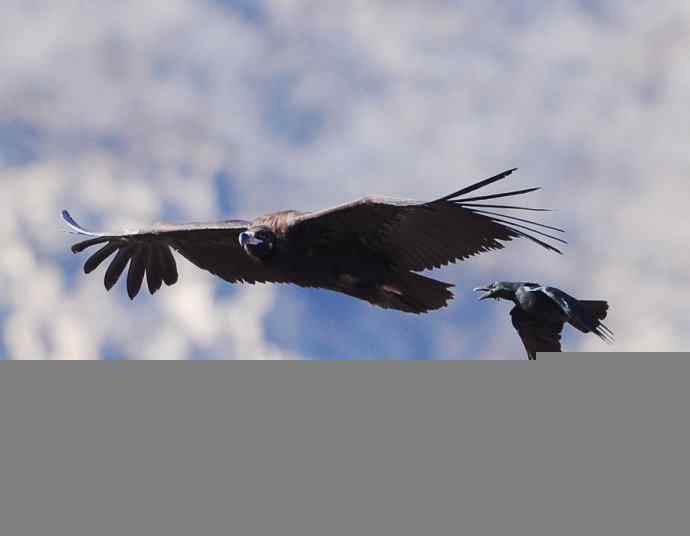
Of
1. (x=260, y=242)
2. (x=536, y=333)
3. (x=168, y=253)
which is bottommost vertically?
(x=536, y=333)

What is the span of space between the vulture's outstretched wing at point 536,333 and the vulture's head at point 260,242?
98.7 inches

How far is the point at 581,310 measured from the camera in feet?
32.4

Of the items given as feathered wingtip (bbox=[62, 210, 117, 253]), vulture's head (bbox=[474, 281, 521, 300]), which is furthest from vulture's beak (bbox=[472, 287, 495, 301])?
feathered wingtip (bbox=[62, 210, 117, 253])

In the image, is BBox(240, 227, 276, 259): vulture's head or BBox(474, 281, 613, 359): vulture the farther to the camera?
BBox(240, 227, 276, 259): vulture's head

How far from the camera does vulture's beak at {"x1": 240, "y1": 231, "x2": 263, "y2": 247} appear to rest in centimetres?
1088

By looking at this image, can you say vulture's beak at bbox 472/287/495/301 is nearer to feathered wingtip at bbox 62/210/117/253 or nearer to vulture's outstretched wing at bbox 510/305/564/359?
vulture's outstretched wing at bbox 510/305/564/359

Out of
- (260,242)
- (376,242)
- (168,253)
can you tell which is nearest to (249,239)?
(260,242)

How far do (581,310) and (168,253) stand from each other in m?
5.66

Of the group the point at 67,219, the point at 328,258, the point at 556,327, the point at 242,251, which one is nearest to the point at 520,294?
the point at 556,327

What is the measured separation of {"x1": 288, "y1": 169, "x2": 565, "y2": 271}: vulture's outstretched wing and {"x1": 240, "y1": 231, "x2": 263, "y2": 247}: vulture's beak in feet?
1.16

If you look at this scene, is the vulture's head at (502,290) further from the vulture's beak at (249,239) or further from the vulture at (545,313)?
the vulture's beak at (249,239)

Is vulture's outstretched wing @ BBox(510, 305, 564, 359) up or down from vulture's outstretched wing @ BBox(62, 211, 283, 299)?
down

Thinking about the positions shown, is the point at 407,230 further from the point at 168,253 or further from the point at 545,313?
the point at 168,253

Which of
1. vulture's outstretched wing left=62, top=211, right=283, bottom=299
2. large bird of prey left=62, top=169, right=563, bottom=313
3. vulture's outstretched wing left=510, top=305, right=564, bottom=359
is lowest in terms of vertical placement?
vulture's outstretched wing left=510, top=305, right=564, bottom=359
